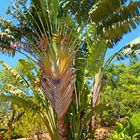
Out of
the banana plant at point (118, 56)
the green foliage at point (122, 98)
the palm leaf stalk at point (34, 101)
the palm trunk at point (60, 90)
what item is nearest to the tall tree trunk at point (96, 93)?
the banana plant at point (118, 56)

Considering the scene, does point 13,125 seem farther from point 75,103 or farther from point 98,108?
point 98,108

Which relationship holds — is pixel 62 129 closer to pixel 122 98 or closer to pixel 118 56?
pixel 118 56

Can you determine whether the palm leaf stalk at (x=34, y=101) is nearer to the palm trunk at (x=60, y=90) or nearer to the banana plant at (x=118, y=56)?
the palm trunk at (x=60, y=90)

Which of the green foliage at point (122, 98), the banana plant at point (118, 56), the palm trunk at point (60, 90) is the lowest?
the palm trunk at point (60, 90)

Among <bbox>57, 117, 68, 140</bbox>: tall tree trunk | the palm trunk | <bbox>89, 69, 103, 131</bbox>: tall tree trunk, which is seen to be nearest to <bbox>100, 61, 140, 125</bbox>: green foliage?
<bbox>89, 69, 103, 131</bbox>: tall tree trunk

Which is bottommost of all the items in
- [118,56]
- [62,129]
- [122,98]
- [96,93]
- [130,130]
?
[130,130]

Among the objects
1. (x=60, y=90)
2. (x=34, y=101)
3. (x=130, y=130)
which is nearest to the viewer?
(x=60, y=90)

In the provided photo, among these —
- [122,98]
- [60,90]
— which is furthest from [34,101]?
[122,98]

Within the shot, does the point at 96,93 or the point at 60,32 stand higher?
the point at 60,32

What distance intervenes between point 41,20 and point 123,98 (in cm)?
1177

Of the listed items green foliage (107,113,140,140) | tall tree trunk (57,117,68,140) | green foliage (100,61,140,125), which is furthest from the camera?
green foliage (100,61,140,125)

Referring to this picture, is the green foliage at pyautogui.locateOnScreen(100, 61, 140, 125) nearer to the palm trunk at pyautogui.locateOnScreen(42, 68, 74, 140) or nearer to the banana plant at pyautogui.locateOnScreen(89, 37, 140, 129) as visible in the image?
the banana plant at pyautogui.locateOnScreen(89, 37, 140, 129)

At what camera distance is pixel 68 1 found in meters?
11.7

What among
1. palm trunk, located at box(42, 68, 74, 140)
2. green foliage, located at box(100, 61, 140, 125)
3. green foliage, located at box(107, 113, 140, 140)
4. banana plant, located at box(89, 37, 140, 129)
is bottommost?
green foliage, located at box(107, 113, 140, 140)
